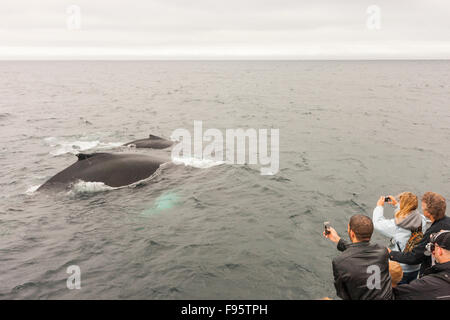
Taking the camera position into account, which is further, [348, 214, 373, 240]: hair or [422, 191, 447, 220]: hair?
[422, 191, 447, 220]: hair

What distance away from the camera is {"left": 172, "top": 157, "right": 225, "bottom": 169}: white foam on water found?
17270 millimetres

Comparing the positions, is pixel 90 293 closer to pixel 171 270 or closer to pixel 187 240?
pixel 171 270

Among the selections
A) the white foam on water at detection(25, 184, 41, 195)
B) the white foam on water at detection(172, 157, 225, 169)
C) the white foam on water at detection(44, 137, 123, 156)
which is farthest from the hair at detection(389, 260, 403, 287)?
the white foam on water at detection(44, 137, 123, 156)

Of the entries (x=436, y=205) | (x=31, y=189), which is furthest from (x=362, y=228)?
(x=31, y=189)

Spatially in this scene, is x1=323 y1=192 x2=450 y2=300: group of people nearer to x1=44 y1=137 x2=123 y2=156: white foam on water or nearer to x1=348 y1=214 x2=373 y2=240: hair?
x1=348 y1=214 x2=373 y2=240: hair

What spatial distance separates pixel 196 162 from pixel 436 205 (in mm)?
13016

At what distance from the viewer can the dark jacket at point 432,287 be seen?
5074 millimetres

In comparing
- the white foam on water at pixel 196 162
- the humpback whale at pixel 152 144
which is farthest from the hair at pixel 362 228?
the humpback whale at pixel 152 144

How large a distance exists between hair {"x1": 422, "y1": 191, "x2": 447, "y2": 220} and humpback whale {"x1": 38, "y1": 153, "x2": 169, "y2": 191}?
1086 cm

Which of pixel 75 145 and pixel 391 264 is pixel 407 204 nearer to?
pixel 391 264

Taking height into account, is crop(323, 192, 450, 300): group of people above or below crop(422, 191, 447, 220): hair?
below

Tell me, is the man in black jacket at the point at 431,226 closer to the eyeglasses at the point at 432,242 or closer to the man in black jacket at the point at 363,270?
the eyeglasses at the point at 432,242

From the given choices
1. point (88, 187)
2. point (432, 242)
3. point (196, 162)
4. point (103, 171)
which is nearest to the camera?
point (432, 242)

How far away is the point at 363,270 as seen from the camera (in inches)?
199
